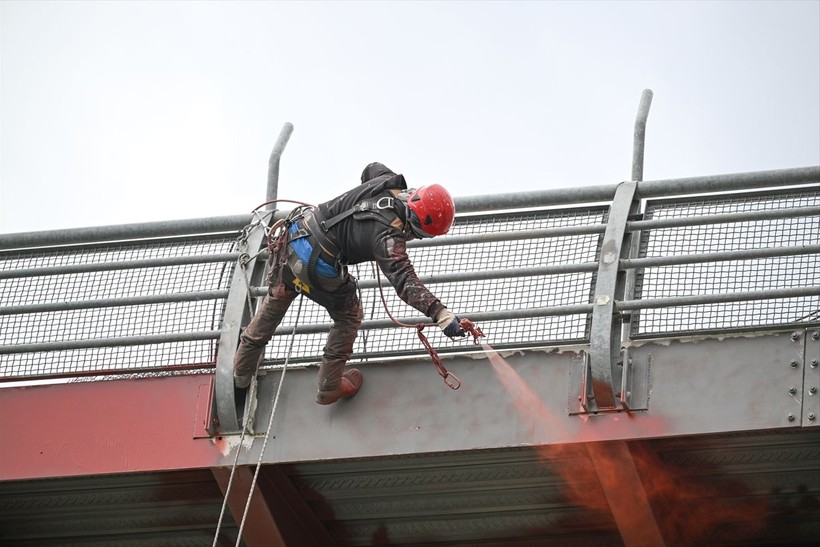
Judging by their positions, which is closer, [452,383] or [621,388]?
[621,388]

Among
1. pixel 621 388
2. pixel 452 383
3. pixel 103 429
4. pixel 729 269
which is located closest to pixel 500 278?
pixel 452 383

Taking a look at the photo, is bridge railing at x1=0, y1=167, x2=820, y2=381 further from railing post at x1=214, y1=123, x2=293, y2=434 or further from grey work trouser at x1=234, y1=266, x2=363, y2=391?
grey work trouser at x1=234, y1=266, x2=363, y2=391

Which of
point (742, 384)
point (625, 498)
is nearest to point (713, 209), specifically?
point (742, 384)

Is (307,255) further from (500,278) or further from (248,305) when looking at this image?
(500,278)

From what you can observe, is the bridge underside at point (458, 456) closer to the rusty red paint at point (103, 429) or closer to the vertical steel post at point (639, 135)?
the rusty red paint at point (103, 429)

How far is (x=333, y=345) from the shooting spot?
8.88 m

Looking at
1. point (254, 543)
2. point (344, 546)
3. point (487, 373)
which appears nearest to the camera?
point (487, 373)

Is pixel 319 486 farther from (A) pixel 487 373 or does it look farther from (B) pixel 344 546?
(A) pixel 487 373

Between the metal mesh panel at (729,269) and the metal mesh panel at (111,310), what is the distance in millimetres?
3148

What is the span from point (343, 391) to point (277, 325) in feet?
2.28

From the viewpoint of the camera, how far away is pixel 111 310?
10.1 m

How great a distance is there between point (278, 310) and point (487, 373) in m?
1.49

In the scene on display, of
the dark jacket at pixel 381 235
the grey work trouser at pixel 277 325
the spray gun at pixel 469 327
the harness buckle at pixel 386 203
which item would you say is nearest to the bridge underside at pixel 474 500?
the grey work trouser at pixel 277 325

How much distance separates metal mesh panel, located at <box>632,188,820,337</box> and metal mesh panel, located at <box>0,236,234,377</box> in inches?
124
